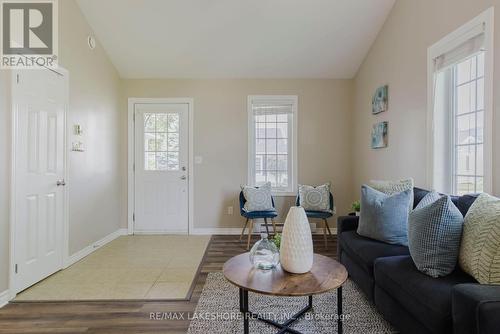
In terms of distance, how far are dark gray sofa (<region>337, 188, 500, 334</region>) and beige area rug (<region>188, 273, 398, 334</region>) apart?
17 centimetres

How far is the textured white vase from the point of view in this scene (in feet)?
5.38

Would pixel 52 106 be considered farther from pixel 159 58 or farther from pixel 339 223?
pixel 339 223

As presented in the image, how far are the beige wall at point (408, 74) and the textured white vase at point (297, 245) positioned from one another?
4.41 feet

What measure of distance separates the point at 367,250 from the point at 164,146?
10.7ft

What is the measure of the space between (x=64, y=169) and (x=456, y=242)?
3.46m

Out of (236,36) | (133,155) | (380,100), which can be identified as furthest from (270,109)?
(133,155)

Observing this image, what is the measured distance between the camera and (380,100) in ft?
11.1

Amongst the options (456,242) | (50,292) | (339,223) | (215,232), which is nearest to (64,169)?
(50,292)

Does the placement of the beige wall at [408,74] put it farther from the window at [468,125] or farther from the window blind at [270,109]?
the window blind at [270,109]

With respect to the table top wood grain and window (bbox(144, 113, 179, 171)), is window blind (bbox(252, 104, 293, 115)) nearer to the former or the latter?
window (bbox(144, 113, 179, 171))

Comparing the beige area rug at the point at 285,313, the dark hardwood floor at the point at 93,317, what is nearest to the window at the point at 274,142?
the beige area rug at the point at 285,313

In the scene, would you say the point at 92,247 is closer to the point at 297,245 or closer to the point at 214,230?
the point at 214,230

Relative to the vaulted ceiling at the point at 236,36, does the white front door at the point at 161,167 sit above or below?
below

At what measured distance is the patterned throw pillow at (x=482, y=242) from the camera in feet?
4.49
